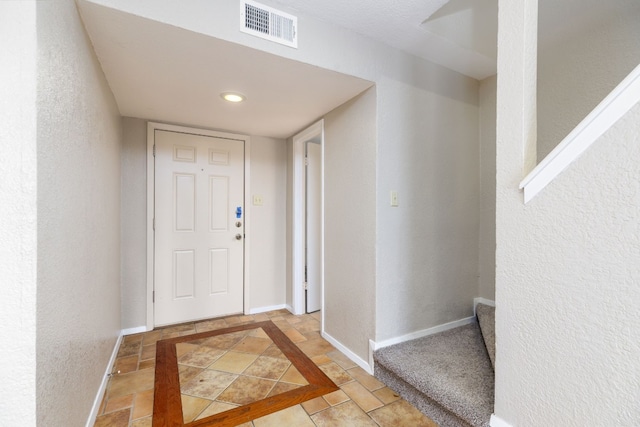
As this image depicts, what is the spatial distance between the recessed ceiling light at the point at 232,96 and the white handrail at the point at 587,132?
1.89m

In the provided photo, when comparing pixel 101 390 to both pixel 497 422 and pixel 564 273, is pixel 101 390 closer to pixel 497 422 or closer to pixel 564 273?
pixel 497 422

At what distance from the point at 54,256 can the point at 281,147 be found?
8.39 feet

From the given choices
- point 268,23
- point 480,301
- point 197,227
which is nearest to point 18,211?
point 268,23

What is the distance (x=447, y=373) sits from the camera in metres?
1.69

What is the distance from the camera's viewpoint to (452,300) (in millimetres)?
2410

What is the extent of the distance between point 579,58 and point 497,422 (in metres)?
2.33

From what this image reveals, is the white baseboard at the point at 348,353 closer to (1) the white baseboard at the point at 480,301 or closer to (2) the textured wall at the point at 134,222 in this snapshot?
(1) the white baseboard at the point at 480,301

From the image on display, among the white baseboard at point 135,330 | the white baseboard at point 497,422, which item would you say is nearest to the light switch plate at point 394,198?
the white baseboard at point 497,422

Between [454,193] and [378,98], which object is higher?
[378,98]

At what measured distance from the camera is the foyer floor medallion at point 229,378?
1.65m

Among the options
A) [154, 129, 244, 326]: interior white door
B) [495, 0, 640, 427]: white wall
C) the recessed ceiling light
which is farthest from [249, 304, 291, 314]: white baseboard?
[495, 0, 640, 427]: white wall

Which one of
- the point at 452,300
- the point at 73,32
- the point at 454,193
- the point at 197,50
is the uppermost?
the point at 197,50

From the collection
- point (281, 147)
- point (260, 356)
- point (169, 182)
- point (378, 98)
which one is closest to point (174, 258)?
point (169, 182)

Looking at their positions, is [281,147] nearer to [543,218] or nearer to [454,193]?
[454,193]
